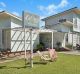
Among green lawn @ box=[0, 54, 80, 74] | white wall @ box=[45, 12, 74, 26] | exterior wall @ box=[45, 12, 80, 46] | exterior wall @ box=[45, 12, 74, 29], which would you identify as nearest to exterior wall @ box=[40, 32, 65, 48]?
exterior wall @ box=[45, 12, 80, 46]

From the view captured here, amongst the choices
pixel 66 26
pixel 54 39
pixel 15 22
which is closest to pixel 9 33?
pixel 15 22

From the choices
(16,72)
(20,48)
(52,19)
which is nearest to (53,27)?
(52,19)

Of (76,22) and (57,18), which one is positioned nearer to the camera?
(76,22)

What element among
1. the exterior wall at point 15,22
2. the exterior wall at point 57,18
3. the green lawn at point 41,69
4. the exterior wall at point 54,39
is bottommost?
the green lawn at point 41,69

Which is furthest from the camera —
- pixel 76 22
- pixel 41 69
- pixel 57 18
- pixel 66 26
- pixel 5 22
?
pixel 57 18

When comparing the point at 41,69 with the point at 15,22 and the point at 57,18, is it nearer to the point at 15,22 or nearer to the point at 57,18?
the point at 15,22

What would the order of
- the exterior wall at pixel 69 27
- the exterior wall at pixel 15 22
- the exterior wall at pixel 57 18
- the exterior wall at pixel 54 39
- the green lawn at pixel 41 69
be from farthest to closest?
the exterior wall at pixel 57 18
the exterior wall at pixel 69 27
the exterior wall at pixel 54 39
the exterior wall at pixel 15 22
the green lawn at pixel 41 69

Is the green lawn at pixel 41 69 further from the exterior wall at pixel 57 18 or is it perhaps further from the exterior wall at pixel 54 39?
the exterior wall at pixel 57 18

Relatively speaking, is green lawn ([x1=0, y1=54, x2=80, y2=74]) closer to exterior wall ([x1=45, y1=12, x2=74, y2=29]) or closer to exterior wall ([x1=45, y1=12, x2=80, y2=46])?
exterior wall ([x1=45, y1=12, x2=80, y2=46])

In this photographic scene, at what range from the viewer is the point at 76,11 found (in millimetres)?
36062

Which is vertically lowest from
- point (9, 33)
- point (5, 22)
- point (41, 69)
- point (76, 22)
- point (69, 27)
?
point (41, 69)

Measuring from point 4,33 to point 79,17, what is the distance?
1831 cm

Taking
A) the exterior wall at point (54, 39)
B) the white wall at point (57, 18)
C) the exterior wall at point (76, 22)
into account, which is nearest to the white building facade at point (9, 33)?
the exterior wall at point (54, 39)

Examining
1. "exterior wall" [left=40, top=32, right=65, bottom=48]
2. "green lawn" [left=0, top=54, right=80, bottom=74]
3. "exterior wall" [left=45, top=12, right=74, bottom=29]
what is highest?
"exterior wall" [left=45, top=12, right=74, bottom=29]
